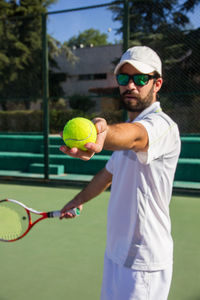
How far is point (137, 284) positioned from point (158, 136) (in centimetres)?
66

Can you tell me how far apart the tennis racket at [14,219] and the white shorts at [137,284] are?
993 mm

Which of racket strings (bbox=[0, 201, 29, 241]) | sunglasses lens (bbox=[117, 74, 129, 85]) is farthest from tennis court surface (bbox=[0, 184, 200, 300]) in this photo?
sunglasses lens (bbox=[117, 74, 129, 85])

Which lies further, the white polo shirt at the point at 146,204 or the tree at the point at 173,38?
the tree at the point at 173,38

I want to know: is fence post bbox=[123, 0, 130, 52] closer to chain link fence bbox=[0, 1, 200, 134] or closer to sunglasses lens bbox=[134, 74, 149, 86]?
chain link fence bbox=[0, 1, 200, 134]

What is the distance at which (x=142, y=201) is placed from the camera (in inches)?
58.8

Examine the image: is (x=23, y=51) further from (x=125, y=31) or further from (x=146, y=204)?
(x=146, y=204)

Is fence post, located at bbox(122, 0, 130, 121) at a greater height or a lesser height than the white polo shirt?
greater

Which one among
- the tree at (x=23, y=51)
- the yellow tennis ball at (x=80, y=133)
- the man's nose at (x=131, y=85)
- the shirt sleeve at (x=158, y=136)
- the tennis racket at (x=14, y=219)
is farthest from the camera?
the tree at (x=23, y=51)

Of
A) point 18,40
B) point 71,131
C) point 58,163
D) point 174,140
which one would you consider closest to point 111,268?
point 174,140

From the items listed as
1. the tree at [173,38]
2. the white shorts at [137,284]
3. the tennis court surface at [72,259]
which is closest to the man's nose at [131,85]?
the white shorts at [137,284]

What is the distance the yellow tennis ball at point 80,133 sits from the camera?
3.50ft

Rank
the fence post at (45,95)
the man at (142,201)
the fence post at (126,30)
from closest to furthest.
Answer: the man at (142,201) → the fence post at (126,30) → the fence post at (45,95)

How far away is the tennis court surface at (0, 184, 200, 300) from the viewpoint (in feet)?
8.80

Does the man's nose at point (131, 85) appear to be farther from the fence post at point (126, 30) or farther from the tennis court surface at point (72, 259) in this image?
the fence post at point (126, 30)
